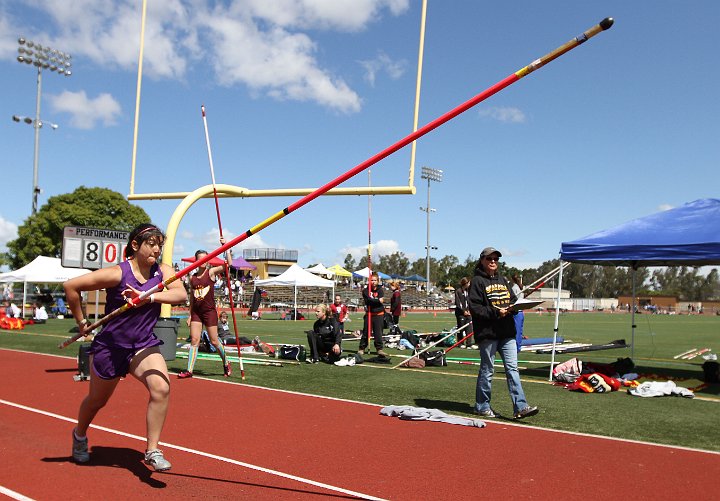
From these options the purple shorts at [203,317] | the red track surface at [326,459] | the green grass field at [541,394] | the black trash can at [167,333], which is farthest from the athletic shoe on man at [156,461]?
the black trash can at [167,333]

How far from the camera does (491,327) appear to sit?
7.56 meters

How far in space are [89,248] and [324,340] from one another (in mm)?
5409

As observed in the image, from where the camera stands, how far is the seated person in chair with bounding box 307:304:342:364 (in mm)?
12758

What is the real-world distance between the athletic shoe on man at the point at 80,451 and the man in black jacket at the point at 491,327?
14.7ft

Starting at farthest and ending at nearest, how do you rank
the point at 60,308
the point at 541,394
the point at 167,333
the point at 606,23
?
the point at 60,308, the point at 167,333, the point at 541,394, the point at 606,23

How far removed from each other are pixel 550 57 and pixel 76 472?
4.78 meters

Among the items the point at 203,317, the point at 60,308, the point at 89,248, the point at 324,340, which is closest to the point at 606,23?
the point at 203,317

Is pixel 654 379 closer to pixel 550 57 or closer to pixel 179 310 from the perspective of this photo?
pixel 550 57

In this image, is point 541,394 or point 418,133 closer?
point 418,133

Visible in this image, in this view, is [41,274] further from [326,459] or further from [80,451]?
[326,459]

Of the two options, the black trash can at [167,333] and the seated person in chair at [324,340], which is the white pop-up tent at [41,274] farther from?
the seated person in chair at [324,340]

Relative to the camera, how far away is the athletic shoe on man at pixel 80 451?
17.1 feet

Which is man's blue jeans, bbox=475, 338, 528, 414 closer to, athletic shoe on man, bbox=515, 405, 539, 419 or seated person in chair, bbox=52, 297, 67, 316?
athletic shoe on man, bbox=515, 405, 539, 419

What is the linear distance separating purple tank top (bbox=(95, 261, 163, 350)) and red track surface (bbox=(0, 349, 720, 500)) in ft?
3.51
